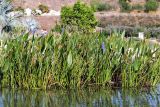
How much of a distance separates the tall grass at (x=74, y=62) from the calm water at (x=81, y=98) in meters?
0.15

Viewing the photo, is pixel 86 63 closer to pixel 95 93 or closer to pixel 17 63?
pixel 95 93

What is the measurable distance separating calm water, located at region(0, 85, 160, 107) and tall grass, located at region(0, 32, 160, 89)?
145 millimetres

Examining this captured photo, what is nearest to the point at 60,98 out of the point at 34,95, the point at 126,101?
the point at 34,95

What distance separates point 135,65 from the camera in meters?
7.48

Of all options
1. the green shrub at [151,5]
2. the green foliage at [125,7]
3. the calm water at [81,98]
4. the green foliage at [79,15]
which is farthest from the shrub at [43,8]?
the calm water at [81,98]

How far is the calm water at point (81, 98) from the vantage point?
6824 millimetres

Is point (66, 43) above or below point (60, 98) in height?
above

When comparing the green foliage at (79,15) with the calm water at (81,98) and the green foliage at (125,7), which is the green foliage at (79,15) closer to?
the calm water at (81,98)

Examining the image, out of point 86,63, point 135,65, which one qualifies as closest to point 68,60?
point 86,63

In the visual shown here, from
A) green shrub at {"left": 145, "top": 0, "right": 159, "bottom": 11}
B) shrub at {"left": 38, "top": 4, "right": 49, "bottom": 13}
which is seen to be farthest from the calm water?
green shrub at {"left": 145, "top": 0, "right": 159, "bottom": 11}

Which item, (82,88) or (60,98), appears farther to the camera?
(82,88)

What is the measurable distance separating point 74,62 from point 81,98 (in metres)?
0.49

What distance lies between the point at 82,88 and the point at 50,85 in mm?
432

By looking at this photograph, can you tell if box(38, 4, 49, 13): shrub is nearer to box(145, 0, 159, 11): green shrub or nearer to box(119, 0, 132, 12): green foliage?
box(119, 0, 132, 12): green foliage
